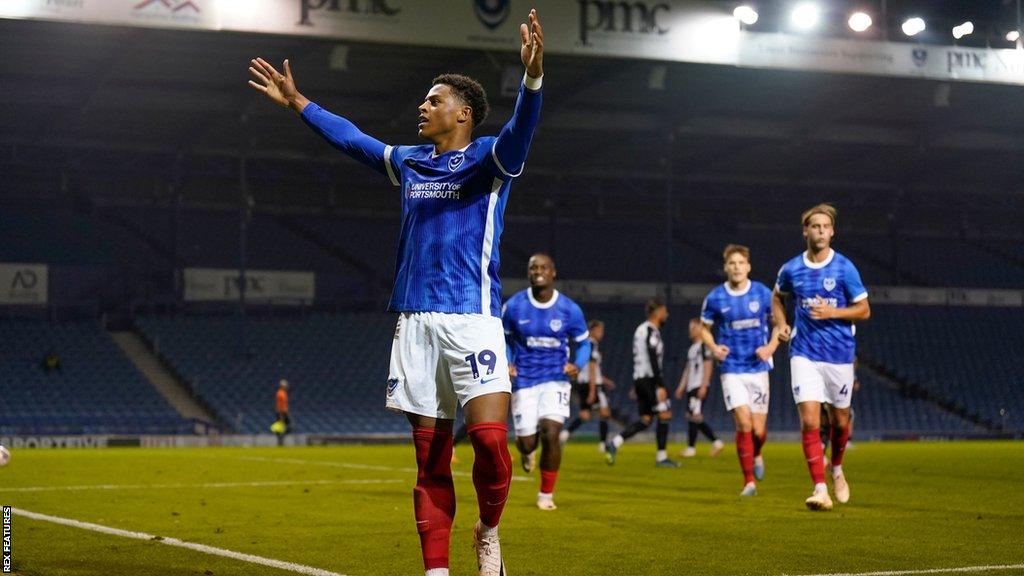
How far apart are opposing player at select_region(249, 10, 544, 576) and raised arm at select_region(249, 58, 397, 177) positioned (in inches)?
11.7

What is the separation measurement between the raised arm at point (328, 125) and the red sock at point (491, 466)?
4.19 ft

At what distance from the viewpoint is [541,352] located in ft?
39.1

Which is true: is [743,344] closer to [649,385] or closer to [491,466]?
[649,385]

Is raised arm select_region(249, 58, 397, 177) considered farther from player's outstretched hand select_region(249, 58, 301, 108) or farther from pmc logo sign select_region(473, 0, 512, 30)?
pmc logo sign select_region(473, 0, 512, 30)

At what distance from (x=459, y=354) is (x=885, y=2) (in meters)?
27.5

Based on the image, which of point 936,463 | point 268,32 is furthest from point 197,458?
point 936,463

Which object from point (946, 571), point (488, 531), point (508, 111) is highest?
point (508, 111)

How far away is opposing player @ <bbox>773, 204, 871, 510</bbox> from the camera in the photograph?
1080 centimetres

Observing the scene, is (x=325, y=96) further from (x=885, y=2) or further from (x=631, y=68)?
(x=885, y=2)

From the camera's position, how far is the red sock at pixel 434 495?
17.8 feet

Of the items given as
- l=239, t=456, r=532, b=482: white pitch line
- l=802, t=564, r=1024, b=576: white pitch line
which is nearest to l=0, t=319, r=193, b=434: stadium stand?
l=239, t=456, r=532, b=482: white pitch line

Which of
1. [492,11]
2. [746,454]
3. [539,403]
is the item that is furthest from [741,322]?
[492,11]

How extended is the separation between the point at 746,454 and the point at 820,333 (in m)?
2.03

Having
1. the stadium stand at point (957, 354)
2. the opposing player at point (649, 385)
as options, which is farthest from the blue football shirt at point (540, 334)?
the stadium stand at point (957, 354)
